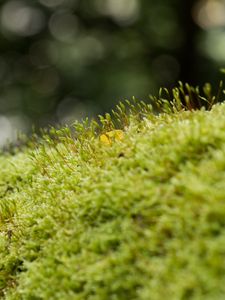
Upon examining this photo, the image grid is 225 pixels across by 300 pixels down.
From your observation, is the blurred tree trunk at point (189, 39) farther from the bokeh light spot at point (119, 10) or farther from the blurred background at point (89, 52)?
the bokeh light spot at point (119, 10)

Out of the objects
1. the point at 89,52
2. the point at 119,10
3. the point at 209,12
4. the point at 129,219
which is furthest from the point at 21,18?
the point at 129,219

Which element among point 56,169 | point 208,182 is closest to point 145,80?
point 56,169

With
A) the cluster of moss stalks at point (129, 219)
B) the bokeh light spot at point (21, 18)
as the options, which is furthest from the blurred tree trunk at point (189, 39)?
the cluster of moss stalks at point (129, 219)

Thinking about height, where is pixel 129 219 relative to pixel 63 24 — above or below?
above

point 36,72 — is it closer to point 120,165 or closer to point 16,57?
point 16,57

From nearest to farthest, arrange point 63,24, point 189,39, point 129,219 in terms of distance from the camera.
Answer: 1. point 129,219
2. point 189,39
3. point 63,24

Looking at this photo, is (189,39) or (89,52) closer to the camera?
(89,52)

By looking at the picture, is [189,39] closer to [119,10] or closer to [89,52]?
[119,10]

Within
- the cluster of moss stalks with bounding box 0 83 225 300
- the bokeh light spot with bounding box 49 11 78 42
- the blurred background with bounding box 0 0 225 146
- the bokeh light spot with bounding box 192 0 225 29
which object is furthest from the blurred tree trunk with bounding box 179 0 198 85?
the cluster of moss stalks with bounding box 0 83 225 300
